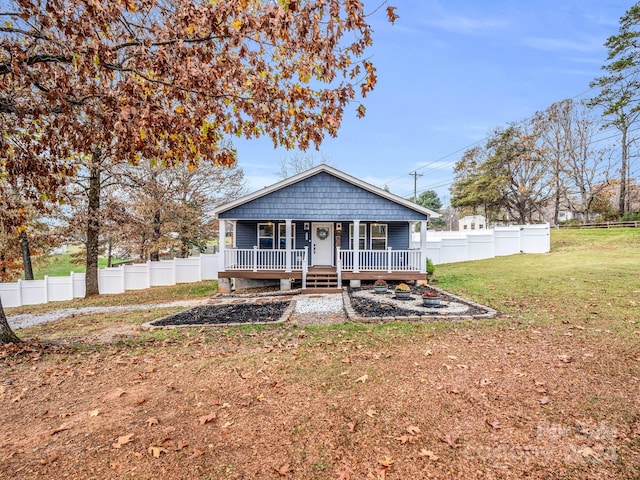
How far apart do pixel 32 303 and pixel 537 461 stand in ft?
67.3

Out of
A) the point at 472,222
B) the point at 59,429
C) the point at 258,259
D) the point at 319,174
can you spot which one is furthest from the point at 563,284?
the point at 472,222

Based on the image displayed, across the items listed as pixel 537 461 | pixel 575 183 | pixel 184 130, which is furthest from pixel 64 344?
pixel 575 183

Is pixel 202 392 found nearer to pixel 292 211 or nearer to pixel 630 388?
pixel 630 388

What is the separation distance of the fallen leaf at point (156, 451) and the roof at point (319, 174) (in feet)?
37.9

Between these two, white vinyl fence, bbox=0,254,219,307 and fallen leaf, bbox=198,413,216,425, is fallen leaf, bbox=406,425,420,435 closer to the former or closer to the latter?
fallen leaf, bbox=198,413,216,425

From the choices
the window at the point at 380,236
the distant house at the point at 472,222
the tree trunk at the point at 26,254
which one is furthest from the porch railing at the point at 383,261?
the distant house at the point at 472,222

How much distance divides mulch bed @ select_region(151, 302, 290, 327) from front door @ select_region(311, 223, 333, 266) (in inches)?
227

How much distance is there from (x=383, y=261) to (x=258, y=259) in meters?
5.55

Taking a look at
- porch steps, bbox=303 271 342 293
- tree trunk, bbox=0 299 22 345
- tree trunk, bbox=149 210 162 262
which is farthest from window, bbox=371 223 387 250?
tree trunk, bbox=0 299 22 345

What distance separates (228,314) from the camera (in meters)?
9.00

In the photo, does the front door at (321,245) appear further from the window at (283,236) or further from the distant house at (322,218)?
the distant house at (322,218)

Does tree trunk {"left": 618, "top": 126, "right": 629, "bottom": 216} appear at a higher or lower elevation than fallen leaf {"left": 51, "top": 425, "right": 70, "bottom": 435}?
higher

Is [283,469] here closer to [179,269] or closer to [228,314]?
[228,314]

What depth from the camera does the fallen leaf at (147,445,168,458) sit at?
9.52ft
